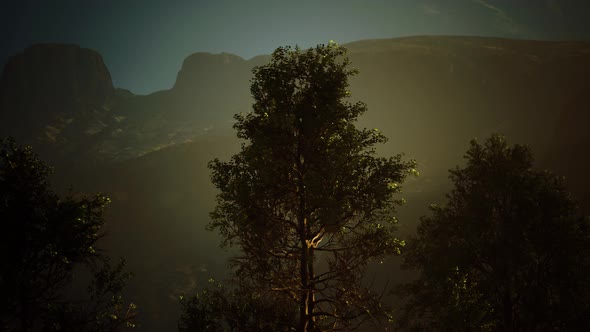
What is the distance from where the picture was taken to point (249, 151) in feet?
31.6

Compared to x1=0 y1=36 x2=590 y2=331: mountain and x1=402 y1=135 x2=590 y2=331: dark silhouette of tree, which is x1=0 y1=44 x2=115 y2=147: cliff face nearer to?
x1=0 y1=36 x2=590 y2=331: mountain

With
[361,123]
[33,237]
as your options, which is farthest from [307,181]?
[361,123]

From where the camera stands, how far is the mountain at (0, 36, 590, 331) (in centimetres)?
6869

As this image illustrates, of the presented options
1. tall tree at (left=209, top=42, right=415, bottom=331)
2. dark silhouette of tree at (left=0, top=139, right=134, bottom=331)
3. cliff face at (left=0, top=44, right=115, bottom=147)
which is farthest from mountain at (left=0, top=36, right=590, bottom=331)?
dark silhouette of tree at (left=0, top=139, right=134, bottom=331)

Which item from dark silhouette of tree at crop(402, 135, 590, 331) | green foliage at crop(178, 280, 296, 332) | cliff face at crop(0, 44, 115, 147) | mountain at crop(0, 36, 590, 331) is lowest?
green foliage at crop(178, 280, 296, 332)

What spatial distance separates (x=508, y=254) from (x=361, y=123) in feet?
432

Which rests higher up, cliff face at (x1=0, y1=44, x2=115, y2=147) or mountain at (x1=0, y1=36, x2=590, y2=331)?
cliff face at (x1=0, y1=44, x2=115, y2=147)

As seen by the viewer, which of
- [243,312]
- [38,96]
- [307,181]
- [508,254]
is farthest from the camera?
[38,96]

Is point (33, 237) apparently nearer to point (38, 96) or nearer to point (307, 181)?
point (307, 181)

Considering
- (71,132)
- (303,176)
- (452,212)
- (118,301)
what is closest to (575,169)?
(452,212)

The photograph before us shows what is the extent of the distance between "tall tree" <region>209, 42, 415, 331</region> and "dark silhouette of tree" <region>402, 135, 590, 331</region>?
479 cm

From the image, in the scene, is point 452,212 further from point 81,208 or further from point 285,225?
point 81,208

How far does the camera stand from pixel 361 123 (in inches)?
5522

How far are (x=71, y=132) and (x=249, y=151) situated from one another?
205m
